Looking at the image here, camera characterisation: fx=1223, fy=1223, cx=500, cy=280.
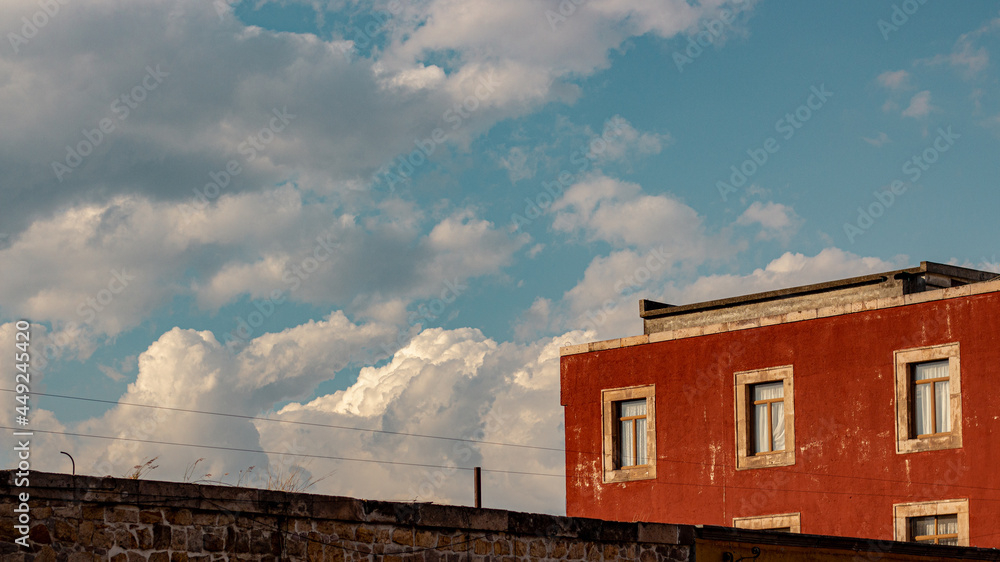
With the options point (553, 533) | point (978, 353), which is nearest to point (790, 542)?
point (553, 533)

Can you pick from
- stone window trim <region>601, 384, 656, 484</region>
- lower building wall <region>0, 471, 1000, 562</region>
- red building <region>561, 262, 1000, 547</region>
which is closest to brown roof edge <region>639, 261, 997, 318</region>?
red building <region>561, 262, 1000, 547</region>

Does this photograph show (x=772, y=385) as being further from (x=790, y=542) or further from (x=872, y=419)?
(x=790, y=542)

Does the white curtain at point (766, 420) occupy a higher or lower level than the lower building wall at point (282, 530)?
higher

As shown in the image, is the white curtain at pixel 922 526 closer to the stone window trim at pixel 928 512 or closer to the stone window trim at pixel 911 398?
the stone window trim at pixel 928 512

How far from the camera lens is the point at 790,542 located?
1792 centimetres

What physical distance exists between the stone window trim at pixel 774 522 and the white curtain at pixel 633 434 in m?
3.00

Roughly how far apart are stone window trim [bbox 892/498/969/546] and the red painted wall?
0.13 metres

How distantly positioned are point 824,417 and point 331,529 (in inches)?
628

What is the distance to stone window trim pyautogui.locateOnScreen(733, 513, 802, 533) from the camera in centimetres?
2695

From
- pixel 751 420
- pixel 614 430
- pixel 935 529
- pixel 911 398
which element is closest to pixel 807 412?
pixel 751 420

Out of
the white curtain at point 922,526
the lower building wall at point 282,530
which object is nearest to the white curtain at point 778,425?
the white curtain at point 922,526

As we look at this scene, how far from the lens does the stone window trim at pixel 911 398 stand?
81.9 ft

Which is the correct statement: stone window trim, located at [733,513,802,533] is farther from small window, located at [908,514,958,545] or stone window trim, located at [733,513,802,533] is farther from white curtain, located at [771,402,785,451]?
small window, located at [908,514,958,545]

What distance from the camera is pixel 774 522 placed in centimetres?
2734
